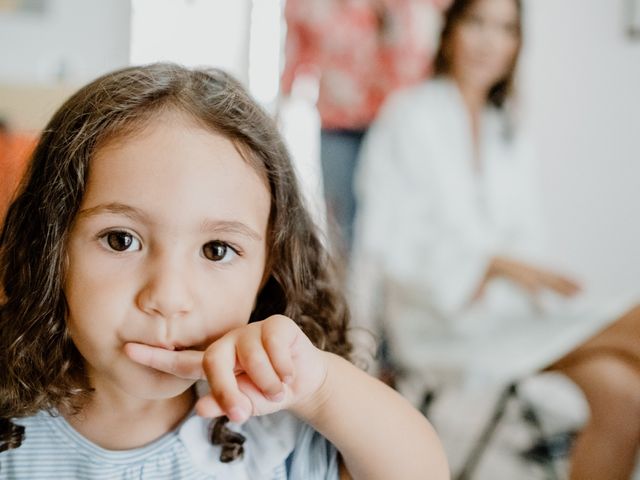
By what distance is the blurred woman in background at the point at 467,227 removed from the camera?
141 centimetres

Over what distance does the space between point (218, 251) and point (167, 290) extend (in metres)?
0.08

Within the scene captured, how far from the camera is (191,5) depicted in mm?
3605

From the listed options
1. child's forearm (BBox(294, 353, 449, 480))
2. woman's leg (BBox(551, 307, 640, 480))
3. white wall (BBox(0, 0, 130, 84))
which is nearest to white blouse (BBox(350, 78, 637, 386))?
woman's leg (BBox(551, 307, 640, 480))

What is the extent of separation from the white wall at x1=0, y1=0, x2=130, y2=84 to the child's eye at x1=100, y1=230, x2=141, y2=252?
331 cm

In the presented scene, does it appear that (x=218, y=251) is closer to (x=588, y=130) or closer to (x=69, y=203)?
(x=69, y=203)

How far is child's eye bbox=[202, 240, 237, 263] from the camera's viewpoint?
0.64 m

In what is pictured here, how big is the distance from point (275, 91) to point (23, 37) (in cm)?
158

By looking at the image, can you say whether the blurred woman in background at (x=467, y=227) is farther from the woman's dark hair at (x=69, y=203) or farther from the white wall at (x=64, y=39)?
the white wall at (x=64, y=39)

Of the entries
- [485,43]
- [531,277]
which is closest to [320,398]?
[531,277]

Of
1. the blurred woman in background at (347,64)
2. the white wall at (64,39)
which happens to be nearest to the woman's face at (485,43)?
the blurred woman in background at (347,64)

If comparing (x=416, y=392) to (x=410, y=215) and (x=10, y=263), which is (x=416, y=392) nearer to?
(x=410, y=215)

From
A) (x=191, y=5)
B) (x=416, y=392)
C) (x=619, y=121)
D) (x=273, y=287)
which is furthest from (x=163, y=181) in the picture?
(x=191, y=5)

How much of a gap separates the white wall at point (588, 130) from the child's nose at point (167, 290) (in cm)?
232

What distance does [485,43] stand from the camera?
1878 mm
